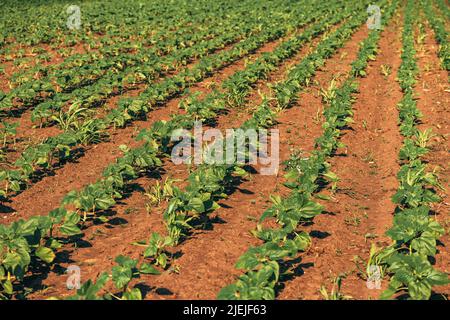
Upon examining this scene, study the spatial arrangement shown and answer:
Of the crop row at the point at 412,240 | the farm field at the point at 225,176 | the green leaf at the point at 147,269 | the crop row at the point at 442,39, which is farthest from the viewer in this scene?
the crop row at the point at 442,39

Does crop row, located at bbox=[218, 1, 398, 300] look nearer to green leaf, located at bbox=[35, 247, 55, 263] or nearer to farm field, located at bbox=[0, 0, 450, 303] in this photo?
farm field, located at bbox=[0, 0, 450, 303]

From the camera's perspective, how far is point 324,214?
21.1 ft

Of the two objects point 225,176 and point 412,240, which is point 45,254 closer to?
point 225,176

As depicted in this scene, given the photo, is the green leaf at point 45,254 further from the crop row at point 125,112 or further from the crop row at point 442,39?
the crop row at point 442,39

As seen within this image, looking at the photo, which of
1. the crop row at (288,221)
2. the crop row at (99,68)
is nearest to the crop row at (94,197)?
the crop row at (288,221)

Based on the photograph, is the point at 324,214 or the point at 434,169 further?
the point at 434,169

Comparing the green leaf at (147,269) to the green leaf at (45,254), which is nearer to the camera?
the green leaf at (147,269)

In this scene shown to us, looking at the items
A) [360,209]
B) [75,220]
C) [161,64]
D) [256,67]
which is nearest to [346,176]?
[360,209]

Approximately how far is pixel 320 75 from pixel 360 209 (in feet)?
23.3

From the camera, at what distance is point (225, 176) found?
7055 millimetres

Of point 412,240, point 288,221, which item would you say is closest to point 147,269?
point 288,221

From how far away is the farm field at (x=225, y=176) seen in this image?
4965mm
